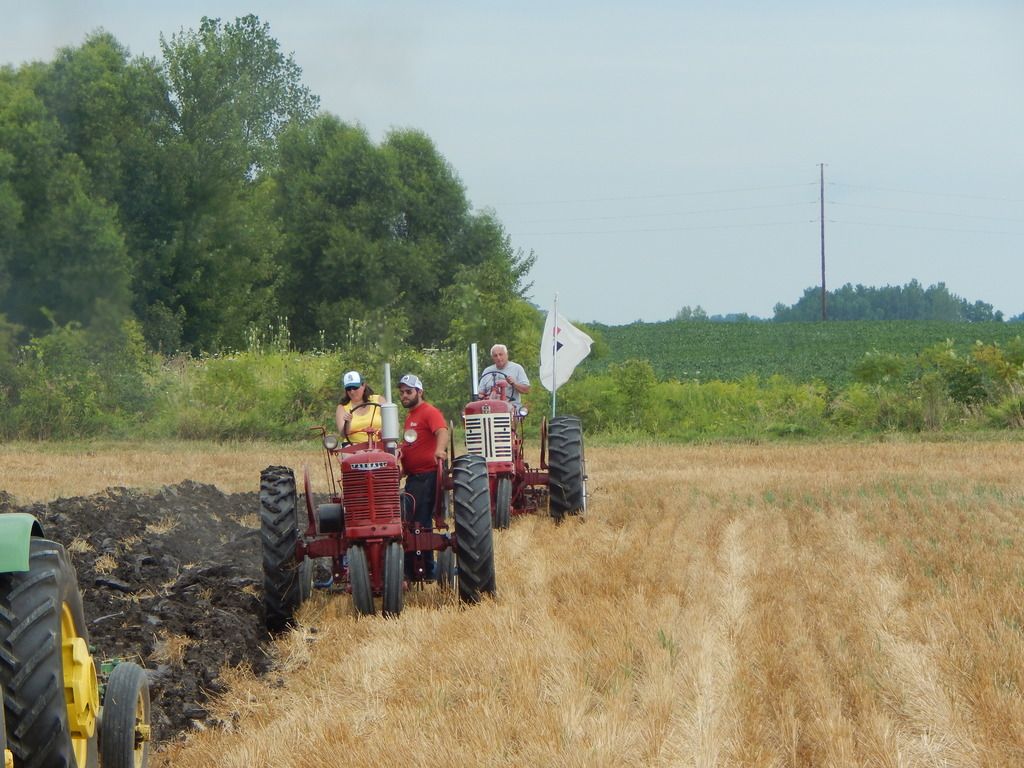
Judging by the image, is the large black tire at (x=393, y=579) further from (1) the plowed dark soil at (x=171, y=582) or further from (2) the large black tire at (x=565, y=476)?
(2) the large black tire at (x=565, y=476)

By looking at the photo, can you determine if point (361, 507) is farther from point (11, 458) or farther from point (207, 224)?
point (207, 224)

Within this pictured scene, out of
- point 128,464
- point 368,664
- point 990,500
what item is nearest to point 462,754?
point 368,664

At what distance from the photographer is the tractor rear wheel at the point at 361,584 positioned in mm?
8641

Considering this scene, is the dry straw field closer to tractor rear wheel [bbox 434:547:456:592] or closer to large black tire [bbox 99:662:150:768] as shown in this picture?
tractor rear wheel [bbox 434:547:456:592]

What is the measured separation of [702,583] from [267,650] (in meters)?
2.86

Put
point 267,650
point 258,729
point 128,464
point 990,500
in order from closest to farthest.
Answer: point 258,729 < point 267,650 < point 990,500 < point 128,464

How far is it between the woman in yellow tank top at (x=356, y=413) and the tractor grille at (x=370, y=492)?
1028 mm

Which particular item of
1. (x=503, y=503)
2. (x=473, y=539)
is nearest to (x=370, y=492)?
(x=473, y=539)

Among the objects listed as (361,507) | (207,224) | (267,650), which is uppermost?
(207,224)

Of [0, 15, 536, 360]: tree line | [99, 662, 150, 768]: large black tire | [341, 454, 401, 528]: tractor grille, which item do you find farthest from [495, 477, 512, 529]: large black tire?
[0, 15, 536, 360]: tree line

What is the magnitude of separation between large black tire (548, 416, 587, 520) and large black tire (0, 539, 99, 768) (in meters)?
9.10

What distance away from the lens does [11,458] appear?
20281 millimetres

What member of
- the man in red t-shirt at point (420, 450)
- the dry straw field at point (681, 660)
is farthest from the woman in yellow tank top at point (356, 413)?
the dry straw field at point (681, 660)

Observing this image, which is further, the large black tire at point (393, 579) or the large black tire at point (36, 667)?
the large black tire at point (393, 579)
